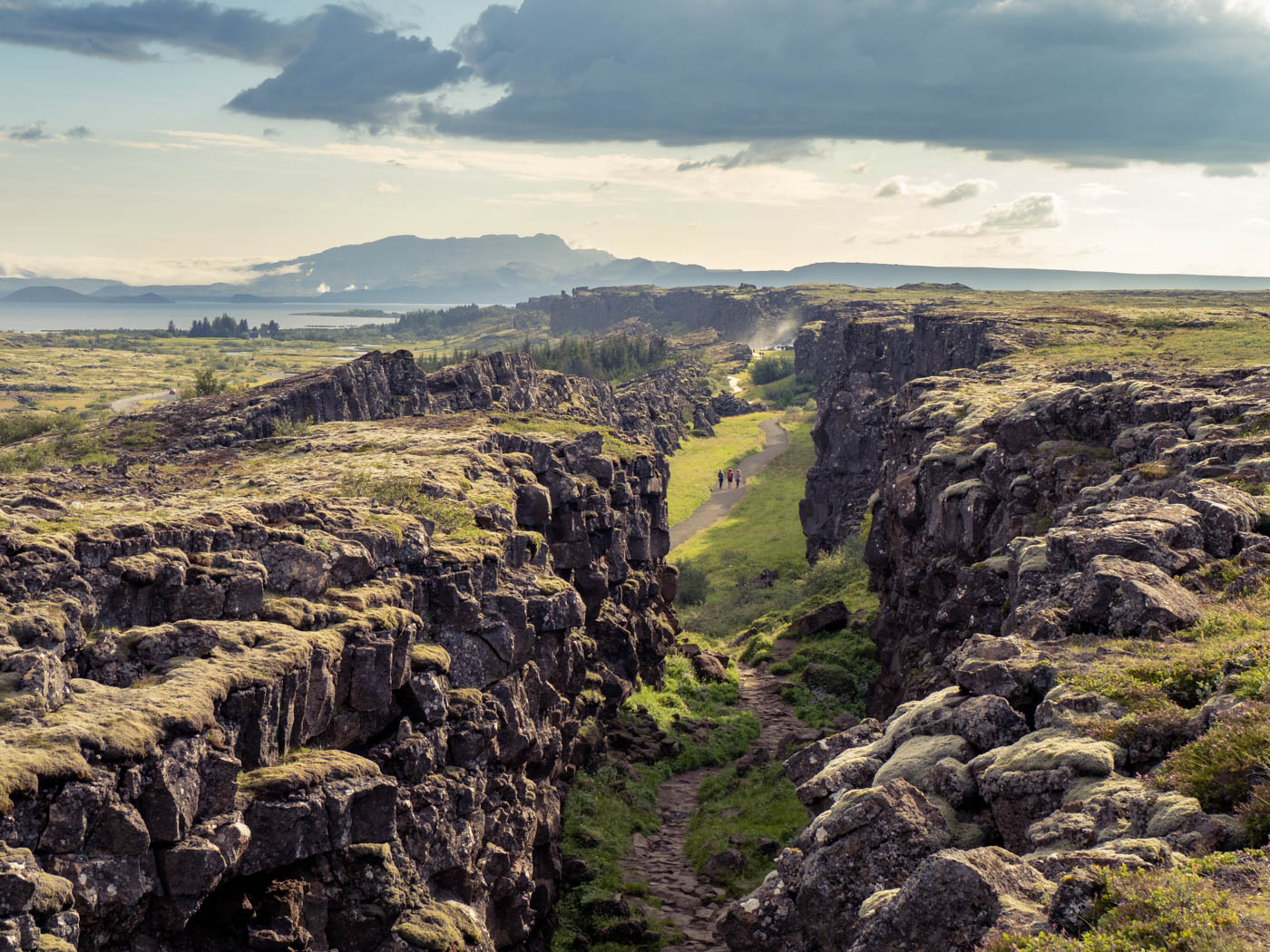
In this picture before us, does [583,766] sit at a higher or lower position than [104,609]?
lower

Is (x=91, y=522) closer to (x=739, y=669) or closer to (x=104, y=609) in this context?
(x=104, y=609)

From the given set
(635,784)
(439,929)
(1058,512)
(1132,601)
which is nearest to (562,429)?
(635,784)

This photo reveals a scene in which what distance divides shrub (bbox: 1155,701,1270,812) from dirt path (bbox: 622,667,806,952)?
26.9 m

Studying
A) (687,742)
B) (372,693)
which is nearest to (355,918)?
(372,693)

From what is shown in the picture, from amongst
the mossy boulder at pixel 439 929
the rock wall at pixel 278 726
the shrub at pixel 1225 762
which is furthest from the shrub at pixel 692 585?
the shrub at pixel 1225 762

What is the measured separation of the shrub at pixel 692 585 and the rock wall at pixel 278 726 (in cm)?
6094

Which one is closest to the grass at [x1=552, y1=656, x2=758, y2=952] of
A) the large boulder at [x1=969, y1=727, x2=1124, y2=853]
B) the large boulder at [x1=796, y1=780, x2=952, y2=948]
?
the large boulder at [x1=796, y1=780, x2=952, y2=948]

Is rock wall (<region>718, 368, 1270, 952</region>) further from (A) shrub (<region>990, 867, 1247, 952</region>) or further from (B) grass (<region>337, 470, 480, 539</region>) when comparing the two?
(B) grass (<region>337, 470, 480, 539</region>)

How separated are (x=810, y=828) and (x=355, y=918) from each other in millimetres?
12738

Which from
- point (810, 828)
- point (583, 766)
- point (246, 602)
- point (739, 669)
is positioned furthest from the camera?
point (739, 669)

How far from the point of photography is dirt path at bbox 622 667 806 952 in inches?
1741

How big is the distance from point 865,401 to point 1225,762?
13186 cm

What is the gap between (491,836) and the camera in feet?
126

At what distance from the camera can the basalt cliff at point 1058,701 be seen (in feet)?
60.2
